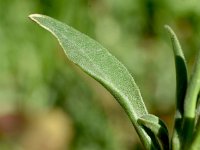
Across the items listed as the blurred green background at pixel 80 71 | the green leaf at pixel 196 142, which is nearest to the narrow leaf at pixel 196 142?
the green leaf at pixel 196 142

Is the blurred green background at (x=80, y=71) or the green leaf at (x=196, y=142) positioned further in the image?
the blurred green background at (x=80, y=71)

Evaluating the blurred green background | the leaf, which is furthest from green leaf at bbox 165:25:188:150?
the blurred green background

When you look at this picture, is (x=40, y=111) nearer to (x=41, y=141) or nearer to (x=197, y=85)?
(x=41, y=141)

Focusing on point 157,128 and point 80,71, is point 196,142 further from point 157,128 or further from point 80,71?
point 80,71

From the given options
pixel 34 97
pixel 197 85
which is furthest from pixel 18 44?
pixel 197 85

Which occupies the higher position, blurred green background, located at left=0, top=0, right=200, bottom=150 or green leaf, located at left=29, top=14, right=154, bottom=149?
green leaf, located at left=29, top=14, right=154, bottom=149

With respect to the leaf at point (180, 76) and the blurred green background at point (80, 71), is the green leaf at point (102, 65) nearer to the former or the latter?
the leaf at point (180, 76)

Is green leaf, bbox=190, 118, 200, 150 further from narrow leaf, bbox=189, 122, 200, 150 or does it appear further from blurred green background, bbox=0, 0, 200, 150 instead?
blurred green background, bbox=0, 0, 200, 150
